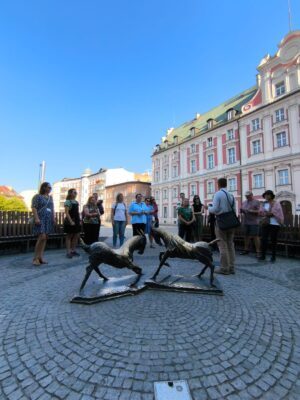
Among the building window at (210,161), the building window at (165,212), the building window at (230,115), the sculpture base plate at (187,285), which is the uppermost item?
the building window at (230,115)

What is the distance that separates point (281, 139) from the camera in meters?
26.0

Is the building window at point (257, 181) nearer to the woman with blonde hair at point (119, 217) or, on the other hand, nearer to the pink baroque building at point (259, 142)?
the pink baroque building at point (259, 142)

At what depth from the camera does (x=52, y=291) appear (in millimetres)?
3633

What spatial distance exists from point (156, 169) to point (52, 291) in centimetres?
4465

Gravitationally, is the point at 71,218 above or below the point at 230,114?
below

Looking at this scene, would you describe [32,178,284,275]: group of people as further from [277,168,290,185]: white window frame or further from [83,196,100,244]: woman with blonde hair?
[277,168,290,185]: white window frame

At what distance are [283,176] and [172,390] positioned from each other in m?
28.5

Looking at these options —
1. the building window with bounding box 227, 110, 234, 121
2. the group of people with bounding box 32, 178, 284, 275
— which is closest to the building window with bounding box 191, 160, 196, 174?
the building window with bounding box 227, 110, 234, 121

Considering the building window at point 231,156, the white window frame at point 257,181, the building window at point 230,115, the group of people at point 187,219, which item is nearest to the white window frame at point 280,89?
the building window at point 230,115

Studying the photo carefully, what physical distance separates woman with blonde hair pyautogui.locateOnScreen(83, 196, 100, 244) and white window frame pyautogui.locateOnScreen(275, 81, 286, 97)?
97.7ft

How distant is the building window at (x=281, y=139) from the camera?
84.1 ft

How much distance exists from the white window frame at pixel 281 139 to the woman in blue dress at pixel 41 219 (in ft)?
90.6

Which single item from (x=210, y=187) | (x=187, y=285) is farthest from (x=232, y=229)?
(x=210, y=187)

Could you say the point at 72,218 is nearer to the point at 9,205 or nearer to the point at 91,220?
the point at 91,220
